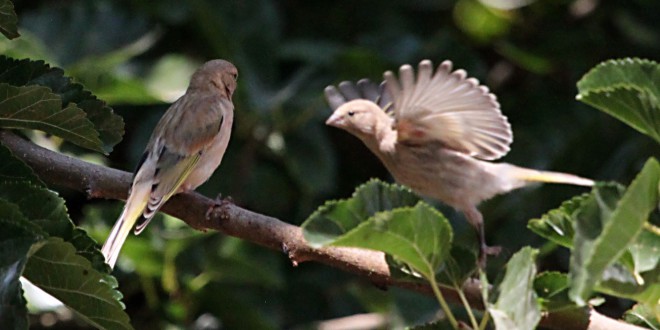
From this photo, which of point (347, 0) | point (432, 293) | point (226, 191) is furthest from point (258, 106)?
point (432, 293)

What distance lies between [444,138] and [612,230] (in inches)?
74.9

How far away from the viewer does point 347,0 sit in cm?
584

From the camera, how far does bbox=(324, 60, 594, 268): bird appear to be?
11.1 feet

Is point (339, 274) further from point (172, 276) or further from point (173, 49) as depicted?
point (173, 49)

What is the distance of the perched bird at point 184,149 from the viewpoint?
306 centimetres

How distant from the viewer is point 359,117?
364cm

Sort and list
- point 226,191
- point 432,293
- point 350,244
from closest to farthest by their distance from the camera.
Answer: point 350,244 < point 432,293 < point 226,191

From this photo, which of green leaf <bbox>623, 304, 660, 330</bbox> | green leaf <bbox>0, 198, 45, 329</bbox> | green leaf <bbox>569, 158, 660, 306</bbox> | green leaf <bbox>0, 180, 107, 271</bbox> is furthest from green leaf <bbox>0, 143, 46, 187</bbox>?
green leaf <bbox>623, 304, 660, 330</bbox>

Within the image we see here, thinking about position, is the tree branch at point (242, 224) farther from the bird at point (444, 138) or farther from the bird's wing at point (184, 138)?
the bird at point (444, 138)

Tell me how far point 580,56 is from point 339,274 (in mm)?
1705

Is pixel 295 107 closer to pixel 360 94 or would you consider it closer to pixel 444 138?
pixel 360 94

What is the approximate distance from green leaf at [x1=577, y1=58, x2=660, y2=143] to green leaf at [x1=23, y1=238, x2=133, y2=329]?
0.98 m

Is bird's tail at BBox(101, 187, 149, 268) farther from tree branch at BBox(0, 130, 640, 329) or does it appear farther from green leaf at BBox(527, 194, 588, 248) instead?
green leaf at BBox(527, 194, 588, 248)

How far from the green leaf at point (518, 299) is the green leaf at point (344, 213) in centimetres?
26
